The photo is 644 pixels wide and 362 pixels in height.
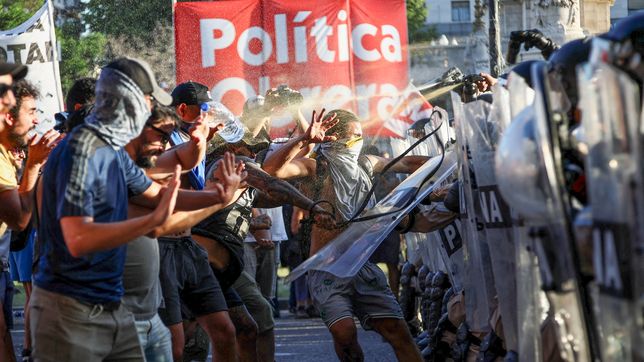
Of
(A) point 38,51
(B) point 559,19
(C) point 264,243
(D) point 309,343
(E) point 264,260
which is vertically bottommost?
(D) point 309,343

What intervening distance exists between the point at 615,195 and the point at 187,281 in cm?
424

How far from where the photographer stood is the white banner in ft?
42.9

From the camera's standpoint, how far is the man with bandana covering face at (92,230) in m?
5.09

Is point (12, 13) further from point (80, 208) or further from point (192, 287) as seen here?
point (80, 208)

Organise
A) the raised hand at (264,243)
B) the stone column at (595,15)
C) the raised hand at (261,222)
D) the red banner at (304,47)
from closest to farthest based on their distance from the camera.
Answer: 1. the raised hand at (261,222)
2. the raised hand at (264,243)
3. the red banner at (304,47)
4. the stone column at (595,15)

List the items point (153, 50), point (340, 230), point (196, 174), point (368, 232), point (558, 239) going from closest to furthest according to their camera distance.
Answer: point (558, 239)
point (196, 174)
point (368, 232)
point (340, 230)
point (153, 50)

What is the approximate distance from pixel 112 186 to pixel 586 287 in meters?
1.80

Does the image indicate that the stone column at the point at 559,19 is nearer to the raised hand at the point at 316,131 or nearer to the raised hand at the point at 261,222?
the raised hand at the point at 261,222

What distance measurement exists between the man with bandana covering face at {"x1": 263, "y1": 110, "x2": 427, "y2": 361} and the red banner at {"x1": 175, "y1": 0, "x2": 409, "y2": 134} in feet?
16.6

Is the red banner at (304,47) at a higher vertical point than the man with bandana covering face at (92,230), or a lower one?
higher

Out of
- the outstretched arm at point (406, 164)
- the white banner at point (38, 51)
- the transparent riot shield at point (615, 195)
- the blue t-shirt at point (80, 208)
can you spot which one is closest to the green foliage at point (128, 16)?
the white banner at point (38, 51)

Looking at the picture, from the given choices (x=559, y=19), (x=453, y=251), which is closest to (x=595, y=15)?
(x=559, y=19)

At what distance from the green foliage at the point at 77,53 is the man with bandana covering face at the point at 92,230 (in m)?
12.2

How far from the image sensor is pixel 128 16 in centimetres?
1656
